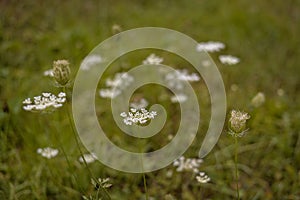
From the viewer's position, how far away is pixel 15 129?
225 cm

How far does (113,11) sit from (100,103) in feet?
4.98

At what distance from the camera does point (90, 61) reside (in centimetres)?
280

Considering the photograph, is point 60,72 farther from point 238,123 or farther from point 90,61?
point 90,61

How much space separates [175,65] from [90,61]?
0.75 meters

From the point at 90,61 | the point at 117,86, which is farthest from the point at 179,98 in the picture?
the point at 90,61

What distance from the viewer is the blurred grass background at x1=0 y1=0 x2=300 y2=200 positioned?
6.77 ft

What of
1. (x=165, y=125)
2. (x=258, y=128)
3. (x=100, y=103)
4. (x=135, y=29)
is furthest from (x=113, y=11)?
(x=258, y=128)

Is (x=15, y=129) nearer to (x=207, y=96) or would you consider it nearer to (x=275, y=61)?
(x=207, y=96)

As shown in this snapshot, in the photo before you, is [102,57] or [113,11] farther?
[113,11]

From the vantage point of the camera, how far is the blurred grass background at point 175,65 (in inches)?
81.3

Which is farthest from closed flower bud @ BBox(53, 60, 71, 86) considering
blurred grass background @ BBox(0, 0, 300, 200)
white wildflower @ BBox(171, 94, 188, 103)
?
white wildflower @ BBox(171, 94, 188, 103)

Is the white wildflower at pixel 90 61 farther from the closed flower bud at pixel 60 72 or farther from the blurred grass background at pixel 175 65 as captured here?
the closed flower bud at pixel 60 72

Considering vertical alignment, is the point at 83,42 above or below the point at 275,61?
above

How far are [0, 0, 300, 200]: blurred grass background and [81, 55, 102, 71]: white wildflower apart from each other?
0.16 meters
